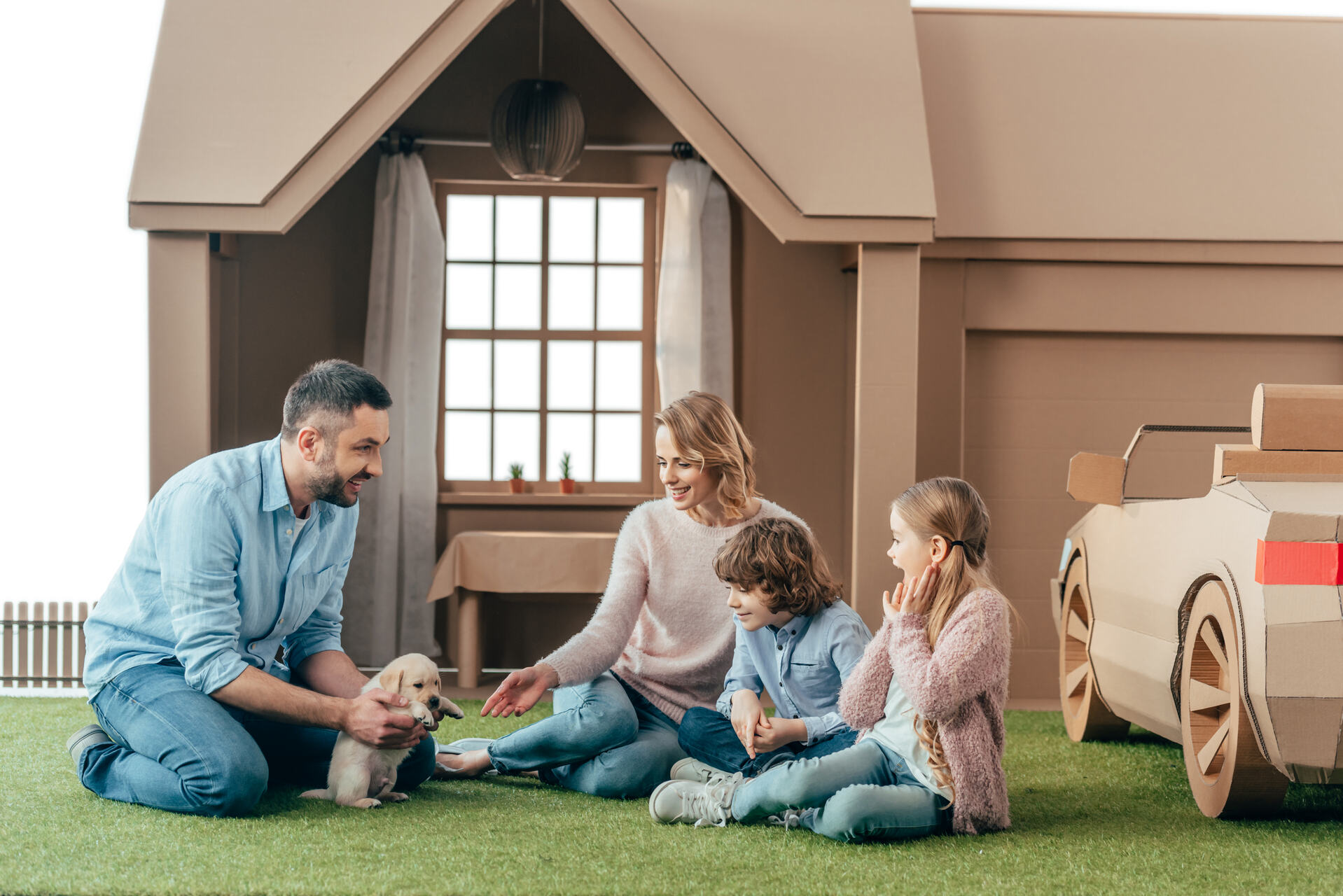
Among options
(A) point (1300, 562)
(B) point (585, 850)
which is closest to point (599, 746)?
(B) point (585, 850)

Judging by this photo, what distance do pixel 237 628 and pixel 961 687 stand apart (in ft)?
6.77

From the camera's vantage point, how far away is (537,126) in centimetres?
577

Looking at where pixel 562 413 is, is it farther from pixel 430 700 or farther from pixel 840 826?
pixel 840 826

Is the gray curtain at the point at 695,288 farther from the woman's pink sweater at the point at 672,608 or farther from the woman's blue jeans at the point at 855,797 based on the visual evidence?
the woman's blue jeans at the point at 855,797

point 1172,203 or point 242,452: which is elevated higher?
point 1172,203

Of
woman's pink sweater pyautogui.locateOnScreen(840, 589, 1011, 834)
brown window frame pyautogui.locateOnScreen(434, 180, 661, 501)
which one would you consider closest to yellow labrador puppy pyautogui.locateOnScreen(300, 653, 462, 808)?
woman's pink sweater pyautogui.locateOnScreen(840, 589, 1011, 834)

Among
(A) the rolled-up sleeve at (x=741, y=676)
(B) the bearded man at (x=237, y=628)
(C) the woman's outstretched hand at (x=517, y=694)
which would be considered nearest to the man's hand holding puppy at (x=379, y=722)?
(B) the bearded man at (x=237, y=628)

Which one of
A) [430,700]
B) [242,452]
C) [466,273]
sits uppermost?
[466,273]

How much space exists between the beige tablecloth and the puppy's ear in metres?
2.80

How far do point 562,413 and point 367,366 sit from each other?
47.7 inches

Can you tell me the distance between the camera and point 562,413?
7141mm

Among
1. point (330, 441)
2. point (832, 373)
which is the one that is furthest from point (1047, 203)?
point (330, 441)

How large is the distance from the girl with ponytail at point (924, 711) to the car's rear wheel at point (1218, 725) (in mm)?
721

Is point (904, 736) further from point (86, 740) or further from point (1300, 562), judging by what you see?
point (86, 740)
